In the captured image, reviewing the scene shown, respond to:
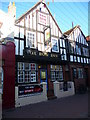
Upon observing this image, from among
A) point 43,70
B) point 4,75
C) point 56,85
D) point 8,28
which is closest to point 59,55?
point 43,70

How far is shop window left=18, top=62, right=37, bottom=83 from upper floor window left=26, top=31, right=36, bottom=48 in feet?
5.72

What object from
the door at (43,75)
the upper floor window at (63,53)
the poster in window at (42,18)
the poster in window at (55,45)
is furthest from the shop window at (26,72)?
the poster in window at (42,18)

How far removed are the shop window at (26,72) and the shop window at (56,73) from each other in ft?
6.78

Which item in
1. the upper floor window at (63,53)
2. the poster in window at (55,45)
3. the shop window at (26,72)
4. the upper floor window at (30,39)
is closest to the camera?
the shop window at (26,72)

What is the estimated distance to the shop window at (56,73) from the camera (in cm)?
1130

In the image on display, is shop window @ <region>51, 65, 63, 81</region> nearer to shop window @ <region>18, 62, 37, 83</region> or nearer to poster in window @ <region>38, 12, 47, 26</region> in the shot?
shop window @ <region>18, 62, 37, 83</region>

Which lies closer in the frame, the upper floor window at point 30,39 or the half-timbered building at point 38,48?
the half-timbered building at point 38,48

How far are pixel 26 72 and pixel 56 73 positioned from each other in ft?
11.2

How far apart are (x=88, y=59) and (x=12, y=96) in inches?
502

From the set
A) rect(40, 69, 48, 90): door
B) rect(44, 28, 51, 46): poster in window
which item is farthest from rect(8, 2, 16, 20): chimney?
rect(40, 69, 48, 90): door

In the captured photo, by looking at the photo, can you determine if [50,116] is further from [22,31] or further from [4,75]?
[22,31]

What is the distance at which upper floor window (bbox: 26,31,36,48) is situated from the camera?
10.1 meters

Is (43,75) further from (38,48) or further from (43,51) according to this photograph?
(38,48)

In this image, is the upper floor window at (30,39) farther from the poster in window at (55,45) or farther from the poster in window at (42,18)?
the poster in window at (55,45)
